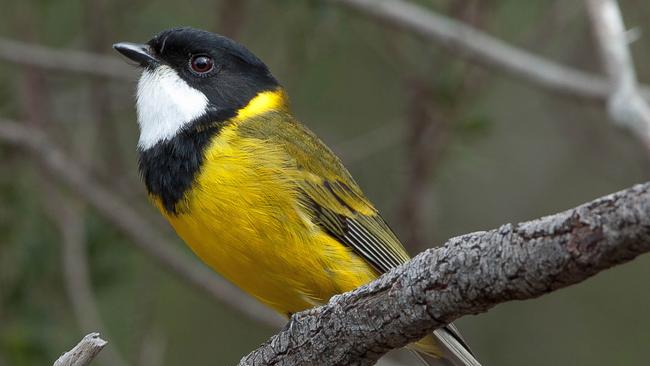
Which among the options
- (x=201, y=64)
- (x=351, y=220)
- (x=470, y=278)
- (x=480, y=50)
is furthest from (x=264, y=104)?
(x=470, y=278)

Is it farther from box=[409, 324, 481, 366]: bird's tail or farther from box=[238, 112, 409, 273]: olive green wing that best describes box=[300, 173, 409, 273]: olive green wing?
box=[409, 324, 481, 366]: bird's tail

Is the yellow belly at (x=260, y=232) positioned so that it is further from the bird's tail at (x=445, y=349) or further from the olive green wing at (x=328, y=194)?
the bird's tail at (x=445, y=349)

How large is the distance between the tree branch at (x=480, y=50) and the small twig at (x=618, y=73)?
2.28 feet

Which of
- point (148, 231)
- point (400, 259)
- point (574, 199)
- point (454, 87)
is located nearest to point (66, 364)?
point (400, 259)

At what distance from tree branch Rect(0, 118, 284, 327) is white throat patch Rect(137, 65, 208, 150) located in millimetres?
1220

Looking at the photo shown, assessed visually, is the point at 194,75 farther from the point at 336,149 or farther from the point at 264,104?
the point at 336,149

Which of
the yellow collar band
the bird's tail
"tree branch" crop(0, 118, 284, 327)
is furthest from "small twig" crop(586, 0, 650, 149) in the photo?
"tree branch" crop(0, 118, 284, 327)

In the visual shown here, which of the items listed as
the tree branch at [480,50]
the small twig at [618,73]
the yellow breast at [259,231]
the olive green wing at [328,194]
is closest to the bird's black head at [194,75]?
the olive green wing at [328,194]

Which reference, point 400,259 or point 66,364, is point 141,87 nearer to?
point 400,259

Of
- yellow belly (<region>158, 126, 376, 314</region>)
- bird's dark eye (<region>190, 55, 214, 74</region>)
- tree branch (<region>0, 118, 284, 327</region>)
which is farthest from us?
tree branch (<region>0, 118, 284, 327</region>)

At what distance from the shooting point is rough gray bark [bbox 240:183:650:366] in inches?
89.2

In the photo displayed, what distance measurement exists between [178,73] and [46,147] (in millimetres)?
1451

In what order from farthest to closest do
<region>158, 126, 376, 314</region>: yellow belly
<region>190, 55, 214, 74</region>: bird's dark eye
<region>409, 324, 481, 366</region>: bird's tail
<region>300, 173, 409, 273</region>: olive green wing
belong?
<region>190, 55, 214, 74</region>: bird's dark eye
<region>300, 173, 409, 273</region>: olive green wing
<region>409, 324, 481, 366</region>: bird's tail
<region>158, 126, 376, 314</region>: yellow belly

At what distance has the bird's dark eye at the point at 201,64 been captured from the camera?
4504 millimetres
